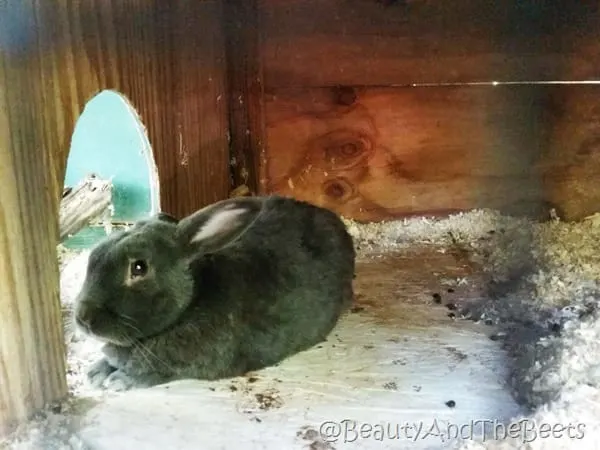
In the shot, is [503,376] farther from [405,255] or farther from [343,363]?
[405,255]

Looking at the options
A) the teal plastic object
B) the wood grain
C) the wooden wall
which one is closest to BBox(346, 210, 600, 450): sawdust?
the wooden wall

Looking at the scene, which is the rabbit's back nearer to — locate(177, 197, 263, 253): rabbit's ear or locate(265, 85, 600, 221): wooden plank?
locate(177, 197, 263, 253): rabbit's ear

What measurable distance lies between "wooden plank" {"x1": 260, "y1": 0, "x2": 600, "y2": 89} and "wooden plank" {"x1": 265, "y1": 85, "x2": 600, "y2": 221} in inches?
1.8

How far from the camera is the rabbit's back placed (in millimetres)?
1467

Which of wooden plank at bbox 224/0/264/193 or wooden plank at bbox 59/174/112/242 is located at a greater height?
wooden plank at bbox 224/0/264/193

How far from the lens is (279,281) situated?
153cm

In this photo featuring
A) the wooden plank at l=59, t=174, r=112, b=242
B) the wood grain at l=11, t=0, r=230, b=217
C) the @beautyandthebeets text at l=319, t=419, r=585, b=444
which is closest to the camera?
the @beautyandthebeets text at l=319, t=419, r=585, b=444

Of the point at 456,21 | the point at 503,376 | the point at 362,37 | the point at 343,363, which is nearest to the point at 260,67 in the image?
the point at 362,37

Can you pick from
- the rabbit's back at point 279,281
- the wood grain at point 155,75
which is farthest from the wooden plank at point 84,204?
the rabbit's back at point 279,281

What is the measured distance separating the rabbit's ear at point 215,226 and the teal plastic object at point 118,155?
40 cm

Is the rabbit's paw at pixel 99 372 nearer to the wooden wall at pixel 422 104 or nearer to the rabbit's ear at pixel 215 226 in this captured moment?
the rabbit's ear at pixel 215 226

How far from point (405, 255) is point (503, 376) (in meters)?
0.76

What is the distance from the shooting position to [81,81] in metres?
1.41

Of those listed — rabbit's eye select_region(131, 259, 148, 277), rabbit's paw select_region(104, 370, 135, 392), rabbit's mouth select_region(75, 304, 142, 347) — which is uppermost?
rabbit's eye select_region(131, 259, 148, 277)
